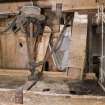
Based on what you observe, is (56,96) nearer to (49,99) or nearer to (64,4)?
(49,99)

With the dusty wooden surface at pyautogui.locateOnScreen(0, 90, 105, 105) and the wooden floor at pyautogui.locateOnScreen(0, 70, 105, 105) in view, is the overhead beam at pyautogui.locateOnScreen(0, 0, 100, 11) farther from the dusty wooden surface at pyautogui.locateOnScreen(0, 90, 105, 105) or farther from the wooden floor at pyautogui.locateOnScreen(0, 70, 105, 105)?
the dusty wooden surface at pyautogui.locateOnScreen(0, 90, 105, 105)

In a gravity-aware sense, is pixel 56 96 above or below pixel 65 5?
below

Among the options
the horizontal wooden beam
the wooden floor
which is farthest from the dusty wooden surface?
the horizontal wooden beam

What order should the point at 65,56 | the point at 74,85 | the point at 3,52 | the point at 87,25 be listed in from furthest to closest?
1. the point at 3,52
2. the point at 65,56
3. the point at 87,25
4. the point at 74,85

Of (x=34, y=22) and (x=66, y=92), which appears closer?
(x=66, y=92)

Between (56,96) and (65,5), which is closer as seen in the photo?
(56,96)

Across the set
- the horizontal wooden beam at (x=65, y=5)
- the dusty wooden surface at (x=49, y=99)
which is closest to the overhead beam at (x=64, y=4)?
the horizontal wooden beam at (x=65, y=5)

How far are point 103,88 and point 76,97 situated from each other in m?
0.27

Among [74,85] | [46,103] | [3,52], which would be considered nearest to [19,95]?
[46,103]

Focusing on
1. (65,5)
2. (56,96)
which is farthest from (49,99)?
(65,5)

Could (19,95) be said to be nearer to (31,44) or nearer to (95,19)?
(31,44)

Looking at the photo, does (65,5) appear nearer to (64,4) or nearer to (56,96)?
(64,4)

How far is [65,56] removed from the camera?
189 centimetres

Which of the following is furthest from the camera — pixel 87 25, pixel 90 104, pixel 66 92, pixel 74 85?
pixel 87 25
